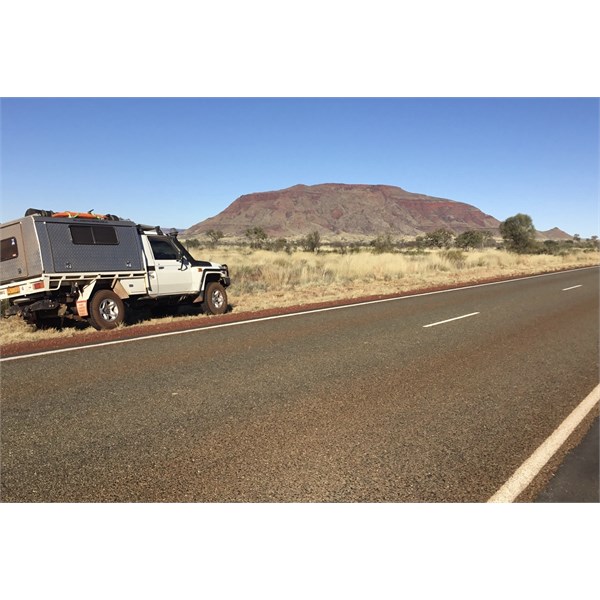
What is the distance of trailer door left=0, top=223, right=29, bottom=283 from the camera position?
8.66 meters

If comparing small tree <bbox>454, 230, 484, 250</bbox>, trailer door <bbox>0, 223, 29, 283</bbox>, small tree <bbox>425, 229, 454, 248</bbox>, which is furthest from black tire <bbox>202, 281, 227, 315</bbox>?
small tree <bbox>425, 229, 454, 248</bbox>

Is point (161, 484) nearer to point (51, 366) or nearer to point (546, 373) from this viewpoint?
point (51, 366)

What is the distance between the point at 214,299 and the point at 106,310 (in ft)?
9.47

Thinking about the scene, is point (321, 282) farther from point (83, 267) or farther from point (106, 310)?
point (83, 267)

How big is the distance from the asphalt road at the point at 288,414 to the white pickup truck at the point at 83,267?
2087 mm

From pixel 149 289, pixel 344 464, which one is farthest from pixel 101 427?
pixel 149 289

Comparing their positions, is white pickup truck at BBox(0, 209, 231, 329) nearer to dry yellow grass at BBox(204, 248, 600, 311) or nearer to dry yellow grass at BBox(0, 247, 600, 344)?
dry yellow grass at BBox(0, 247, 600, 344)

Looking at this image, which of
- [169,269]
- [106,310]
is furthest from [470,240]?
[106,310]

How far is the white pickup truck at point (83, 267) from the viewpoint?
8.59 m

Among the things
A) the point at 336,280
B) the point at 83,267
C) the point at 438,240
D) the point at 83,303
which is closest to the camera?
the point at 83,303

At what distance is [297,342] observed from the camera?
794 cm

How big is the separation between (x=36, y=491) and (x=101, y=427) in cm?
112

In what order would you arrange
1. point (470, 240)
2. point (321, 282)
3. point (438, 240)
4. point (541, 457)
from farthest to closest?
point (438, 240), point (470, 240), point (321, 282), point (541, 457)

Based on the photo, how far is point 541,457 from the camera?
3709mm
